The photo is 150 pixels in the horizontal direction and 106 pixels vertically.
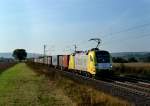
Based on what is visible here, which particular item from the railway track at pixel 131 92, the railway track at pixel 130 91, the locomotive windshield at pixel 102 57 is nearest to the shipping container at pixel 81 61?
the locomotive windshield at pixel 102 57

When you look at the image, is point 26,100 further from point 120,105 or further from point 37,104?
point 120,105

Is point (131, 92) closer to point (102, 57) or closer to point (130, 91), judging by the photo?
point (130, 91)

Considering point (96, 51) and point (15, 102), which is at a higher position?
point (96, 51)

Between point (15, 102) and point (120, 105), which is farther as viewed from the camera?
point (15, 102)

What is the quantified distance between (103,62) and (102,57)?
537 millimetres

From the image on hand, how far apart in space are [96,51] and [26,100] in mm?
20744

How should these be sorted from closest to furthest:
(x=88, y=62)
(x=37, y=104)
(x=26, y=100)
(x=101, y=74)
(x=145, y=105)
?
(x=145, y=105), (x=37, y=104), (x=26, y=100), (x=101, y=74), (x=88, y=62)

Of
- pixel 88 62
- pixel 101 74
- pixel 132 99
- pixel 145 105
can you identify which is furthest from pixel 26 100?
pixel 88 62

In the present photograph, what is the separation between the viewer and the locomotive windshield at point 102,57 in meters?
39.9

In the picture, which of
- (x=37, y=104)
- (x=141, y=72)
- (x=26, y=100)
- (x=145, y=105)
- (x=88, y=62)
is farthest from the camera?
(x=141, y=72)

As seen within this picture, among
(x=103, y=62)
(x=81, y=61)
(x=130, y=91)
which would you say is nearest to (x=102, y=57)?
(x=103, y=62)

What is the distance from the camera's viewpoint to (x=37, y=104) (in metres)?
18.4

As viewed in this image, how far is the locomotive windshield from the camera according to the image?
39906mm

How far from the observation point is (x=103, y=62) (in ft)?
131
